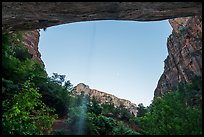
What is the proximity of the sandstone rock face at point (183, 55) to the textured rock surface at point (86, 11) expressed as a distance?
735 inches

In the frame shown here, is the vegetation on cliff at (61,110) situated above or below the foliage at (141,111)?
below

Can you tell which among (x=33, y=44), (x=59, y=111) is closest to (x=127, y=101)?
(x=33, y=44)

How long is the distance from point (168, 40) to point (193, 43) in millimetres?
7305

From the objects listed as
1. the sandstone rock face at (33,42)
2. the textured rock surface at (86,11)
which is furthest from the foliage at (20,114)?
the sandstone rock face at (33,42)

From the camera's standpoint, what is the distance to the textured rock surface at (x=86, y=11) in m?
8.07

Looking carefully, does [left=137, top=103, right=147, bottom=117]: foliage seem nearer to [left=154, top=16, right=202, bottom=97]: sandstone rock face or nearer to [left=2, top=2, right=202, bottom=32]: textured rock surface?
[left=154, top=16, right=202, bottom=97]: sandstone rock face

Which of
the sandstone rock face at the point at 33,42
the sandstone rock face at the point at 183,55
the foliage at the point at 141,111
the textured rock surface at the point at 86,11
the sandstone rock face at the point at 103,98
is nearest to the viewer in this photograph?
the textured rock surface at the point at 86,11

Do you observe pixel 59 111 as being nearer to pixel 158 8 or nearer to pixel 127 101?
pixel 158 8

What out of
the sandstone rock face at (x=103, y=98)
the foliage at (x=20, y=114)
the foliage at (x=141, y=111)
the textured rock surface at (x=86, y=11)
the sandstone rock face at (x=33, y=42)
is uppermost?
the sandstone rock face at (x=33, y=42)

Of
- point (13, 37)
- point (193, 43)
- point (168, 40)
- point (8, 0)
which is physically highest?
point (168, 40)

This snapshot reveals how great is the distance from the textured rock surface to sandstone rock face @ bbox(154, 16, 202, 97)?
1866 centimetres

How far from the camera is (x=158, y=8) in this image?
328 inches

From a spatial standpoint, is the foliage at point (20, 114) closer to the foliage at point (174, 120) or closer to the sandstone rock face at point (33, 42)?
the foliage at point (174, 120)

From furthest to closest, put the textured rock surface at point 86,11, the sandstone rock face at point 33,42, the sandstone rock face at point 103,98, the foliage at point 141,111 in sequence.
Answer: the sandstone rock face at point 33,42 → the sandstone rock face at point 103,98 → the foliage at point 141,111 → the textured rock surface at point 86,11
